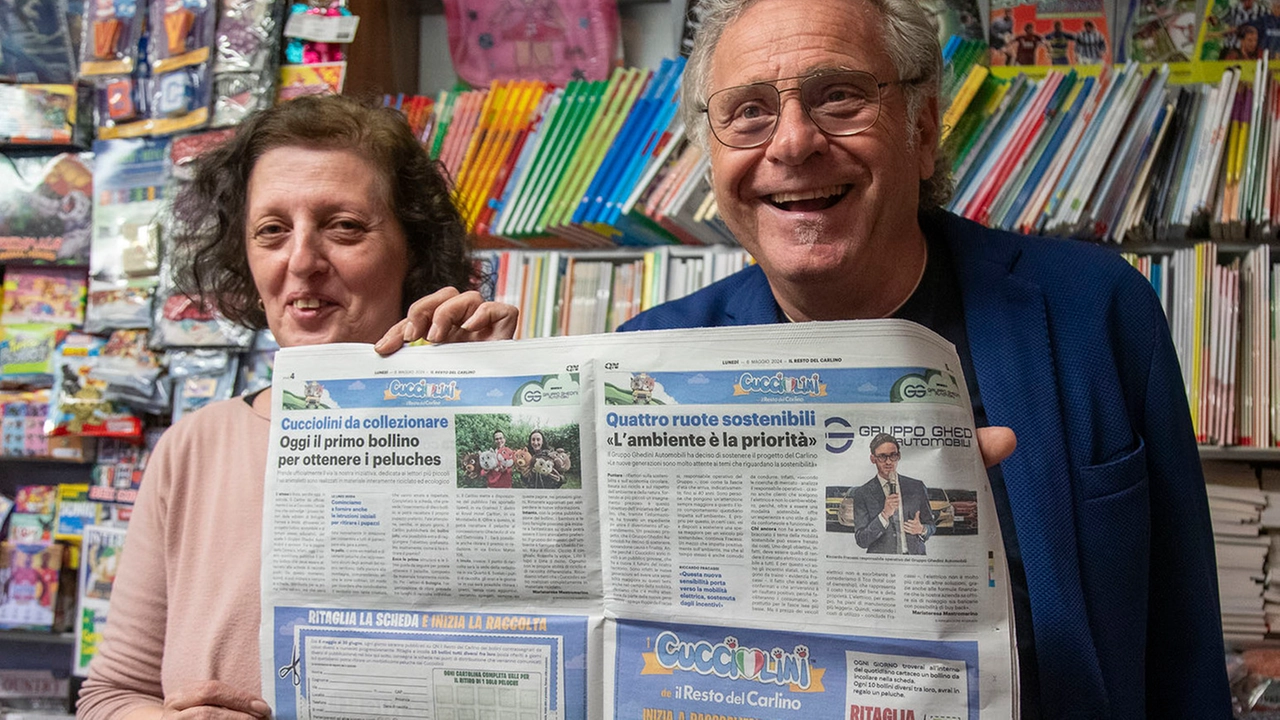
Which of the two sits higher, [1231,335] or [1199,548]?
[1231,335]

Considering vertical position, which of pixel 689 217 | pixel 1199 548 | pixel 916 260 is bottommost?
pixel 1199 548

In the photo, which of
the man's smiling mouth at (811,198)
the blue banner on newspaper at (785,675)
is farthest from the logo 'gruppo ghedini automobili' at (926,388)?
the man's smiling mouth at (811,198)

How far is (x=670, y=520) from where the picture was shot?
0.81 metres

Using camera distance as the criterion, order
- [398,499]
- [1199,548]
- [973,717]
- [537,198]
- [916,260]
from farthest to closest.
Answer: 1. [537,198]
2. [916,260]
3. [1199,548]
4. [398,499]
5. [973,717]

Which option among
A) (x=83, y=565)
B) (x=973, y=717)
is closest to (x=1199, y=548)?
(x=973, y=717)

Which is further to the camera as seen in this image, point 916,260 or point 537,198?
point 537,198

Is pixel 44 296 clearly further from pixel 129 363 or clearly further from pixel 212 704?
pixel 212 704

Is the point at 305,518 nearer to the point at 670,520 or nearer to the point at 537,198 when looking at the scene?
the point at 670,520

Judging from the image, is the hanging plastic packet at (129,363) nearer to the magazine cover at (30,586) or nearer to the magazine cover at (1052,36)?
the magazine cover at (30,586)

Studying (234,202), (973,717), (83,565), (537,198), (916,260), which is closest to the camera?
(973,717)

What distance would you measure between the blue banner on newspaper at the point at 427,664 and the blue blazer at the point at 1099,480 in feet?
1.52

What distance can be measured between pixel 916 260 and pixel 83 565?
224 cm

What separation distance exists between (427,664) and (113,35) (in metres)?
2.14

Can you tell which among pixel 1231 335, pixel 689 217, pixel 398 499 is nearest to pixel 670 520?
pixel 398 499
